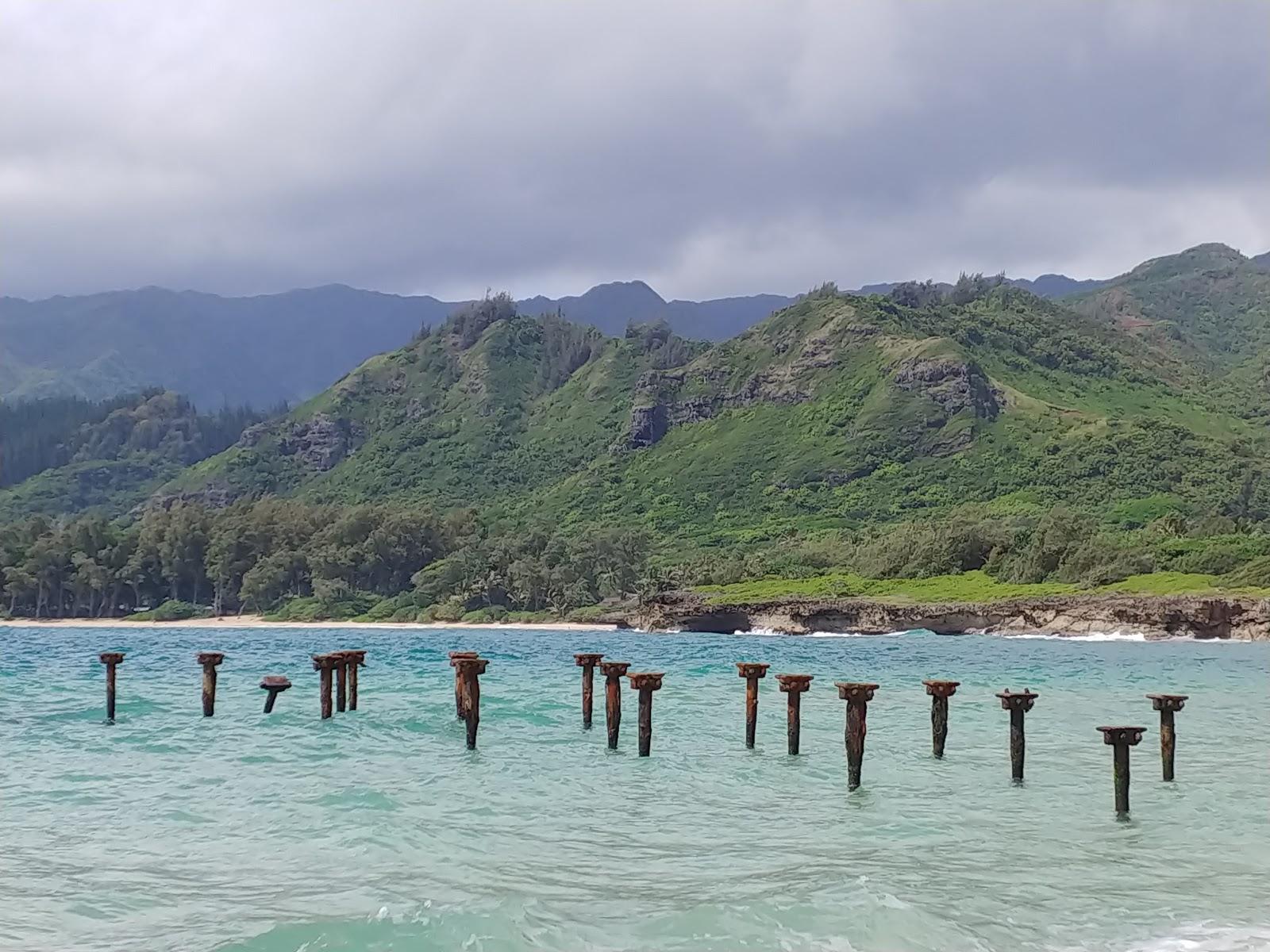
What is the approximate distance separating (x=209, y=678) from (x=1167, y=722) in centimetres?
2546

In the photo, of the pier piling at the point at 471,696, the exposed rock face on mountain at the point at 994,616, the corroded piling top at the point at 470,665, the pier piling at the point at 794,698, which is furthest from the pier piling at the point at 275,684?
the exposed rock face on mountain at the point at 994,616

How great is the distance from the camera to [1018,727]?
85.4ft

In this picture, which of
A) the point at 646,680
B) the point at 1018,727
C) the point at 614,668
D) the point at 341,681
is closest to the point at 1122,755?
the point at 1018,727

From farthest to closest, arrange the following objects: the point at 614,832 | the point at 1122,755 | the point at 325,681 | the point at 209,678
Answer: the point at 209,678 → the point at 325,681 → the point at 1122,755 → the point at 614,832

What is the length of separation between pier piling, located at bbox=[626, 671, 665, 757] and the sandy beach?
100073mm

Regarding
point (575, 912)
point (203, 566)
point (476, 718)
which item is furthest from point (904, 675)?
point (203, 566)

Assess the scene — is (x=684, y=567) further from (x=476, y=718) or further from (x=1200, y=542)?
(x=476, y=718)

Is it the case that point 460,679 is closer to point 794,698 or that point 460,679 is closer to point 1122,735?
point 794,698

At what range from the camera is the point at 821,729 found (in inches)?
1391

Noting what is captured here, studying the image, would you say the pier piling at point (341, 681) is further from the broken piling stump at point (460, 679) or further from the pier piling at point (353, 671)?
the broken piling stump at point (460, 679)

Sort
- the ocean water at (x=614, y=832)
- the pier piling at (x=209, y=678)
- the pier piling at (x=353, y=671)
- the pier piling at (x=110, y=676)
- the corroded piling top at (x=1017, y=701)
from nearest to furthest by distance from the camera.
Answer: the ocean water at (x=614, y=832) < the corroded piling top at (x=1017, y=701) < the pier piling at (x=209, y=678) < the pier piling at (x=110, y=676) < the pier piling at (x=353, y=671)

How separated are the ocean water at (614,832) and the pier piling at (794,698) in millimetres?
576

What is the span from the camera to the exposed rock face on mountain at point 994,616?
93500 mm

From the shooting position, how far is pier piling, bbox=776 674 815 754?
1150 inches
